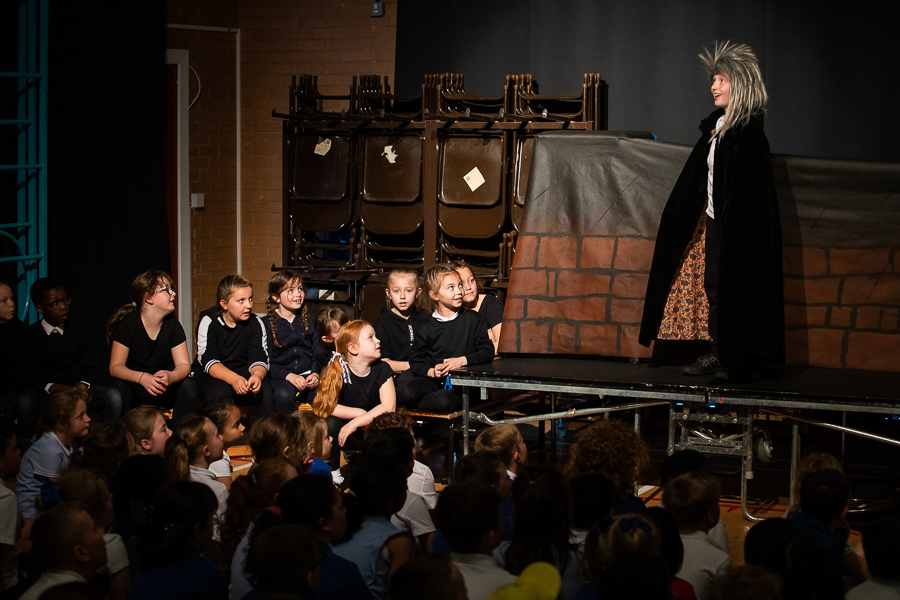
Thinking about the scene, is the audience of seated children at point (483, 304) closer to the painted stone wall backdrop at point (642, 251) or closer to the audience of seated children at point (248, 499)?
the painted stone wall backdrop at point (642, 251)

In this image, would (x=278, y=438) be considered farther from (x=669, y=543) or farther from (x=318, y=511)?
(x=669, y=543)

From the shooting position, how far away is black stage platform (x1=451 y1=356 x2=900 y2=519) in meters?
3.98

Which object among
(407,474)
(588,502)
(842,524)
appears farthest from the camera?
(407,474)

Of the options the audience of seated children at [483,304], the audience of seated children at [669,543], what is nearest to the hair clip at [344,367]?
the audience of seated children at [483,304]

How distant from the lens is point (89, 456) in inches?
137

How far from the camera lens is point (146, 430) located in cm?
378

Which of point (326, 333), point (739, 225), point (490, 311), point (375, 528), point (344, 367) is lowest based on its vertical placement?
point (375, 528)

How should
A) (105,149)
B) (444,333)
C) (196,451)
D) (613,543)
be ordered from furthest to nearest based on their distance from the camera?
(105,149) → (444,333) → (196,451) → (613,543)

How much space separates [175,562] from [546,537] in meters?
0.99

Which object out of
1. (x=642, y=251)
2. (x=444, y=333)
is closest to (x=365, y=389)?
(x=444, y=333)

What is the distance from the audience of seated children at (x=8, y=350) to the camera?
16.4ft

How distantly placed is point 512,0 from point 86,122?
315 centimetres

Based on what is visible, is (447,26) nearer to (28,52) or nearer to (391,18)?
(391,18)

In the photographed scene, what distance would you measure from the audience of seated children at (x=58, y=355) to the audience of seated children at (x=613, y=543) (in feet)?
11.3
